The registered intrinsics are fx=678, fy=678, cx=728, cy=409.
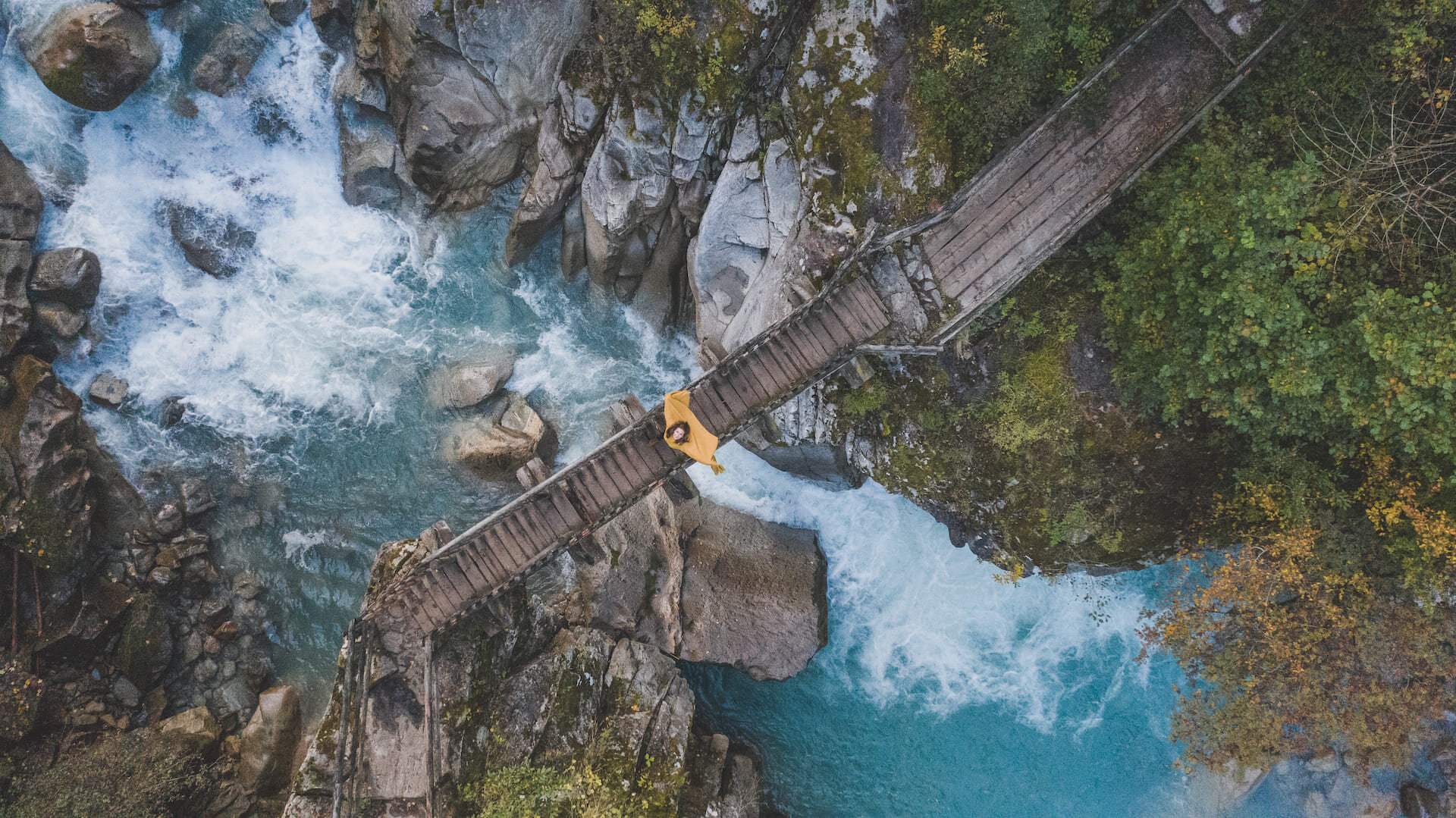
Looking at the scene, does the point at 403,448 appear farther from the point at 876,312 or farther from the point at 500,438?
the point at 876,312

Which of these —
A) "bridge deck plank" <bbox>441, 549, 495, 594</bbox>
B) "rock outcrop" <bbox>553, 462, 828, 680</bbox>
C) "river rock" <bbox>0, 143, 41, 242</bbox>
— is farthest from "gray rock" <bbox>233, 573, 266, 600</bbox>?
"river rock" <bbox>0, 143, 41, 242</bbox>

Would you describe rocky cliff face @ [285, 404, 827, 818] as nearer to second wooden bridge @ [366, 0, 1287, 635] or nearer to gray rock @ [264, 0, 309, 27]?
second wooden bridge @ [366, 0, 1287, 635]

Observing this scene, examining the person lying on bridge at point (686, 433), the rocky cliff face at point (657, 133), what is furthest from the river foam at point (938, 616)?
the person lying on bridge at point (686, 433)

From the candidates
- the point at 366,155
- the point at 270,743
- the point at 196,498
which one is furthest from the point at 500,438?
the point at 270,743

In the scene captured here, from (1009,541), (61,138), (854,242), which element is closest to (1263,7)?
(854,242)

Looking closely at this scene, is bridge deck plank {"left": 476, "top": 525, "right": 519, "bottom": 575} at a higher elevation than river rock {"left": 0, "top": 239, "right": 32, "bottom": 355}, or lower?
lower
